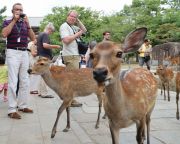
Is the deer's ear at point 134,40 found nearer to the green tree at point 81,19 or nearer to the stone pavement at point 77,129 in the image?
the stone pavement at point 77,129

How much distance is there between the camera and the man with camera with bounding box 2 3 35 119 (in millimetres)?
8484

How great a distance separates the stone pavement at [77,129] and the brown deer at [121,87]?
49.4 inches

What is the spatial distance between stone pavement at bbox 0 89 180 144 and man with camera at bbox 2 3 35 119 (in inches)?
19.1

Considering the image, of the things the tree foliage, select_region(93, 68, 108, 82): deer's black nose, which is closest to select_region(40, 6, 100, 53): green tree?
the tree foliage

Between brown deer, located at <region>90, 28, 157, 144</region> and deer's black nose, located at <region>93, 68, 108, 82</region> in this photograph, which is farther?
brown deer, located at <region>90, 28, 157, 144</region>

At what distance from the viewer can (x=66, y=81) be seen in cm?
806

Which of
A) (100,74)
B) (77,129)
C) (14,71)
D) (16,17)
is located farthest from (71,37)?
(100,74)

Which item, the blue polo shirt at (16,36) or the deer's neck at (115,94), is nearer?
the deer's neck at (115,94)

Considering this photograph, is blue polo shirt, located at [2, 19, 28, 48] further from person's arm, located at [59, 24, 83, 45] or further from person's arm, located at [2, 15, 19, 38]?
person's arm, located at [59, 24, 83, 45]

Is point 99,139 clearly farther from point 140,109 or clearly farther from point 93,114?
point 93,114

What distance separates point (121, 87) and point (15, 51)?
13.6 ft

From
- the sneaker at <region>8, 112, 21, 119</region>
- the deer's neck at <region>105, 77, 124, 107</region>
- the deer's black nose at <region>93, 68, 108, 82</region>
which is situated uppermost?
the deer's black nose at <region>93, 68, 108, 82</region>

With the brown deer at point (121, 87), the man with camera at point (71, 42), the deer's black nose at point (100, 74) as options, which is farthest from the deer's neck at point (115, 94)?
the man with camera at point (71, 42)

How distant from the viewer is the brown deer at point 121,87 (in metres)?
4.32
